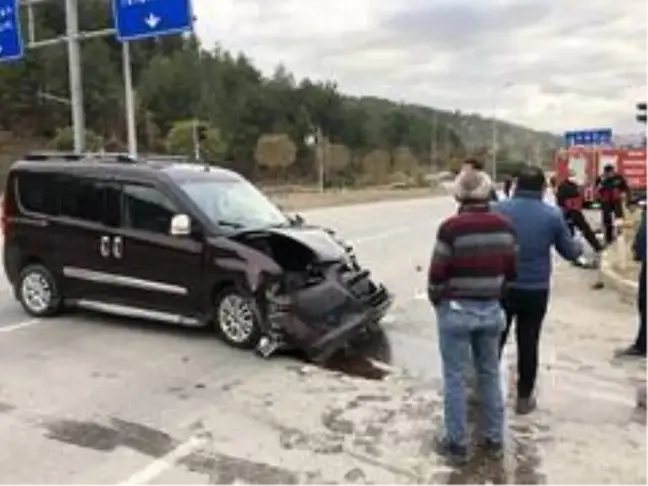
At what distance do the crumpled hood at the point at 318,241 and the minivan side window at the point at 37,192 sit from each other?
2.80m

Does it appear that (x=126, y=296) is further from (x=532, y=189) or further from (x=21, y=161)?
(x=532, y=189)

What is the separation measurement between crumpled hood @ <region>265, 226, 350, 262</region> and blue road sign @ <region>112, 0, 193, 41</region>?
13150 millimetres

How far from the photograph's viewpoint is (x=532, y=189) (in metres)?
7.39

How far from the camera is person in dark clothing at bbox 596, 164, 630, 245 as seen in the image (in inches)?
814

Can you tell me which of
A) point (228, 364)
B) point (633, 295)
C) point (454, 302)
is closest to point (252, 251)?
point (228, 364)

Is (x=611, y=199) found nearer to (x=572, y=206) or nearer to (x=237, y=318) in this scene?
(x=572, y=206)

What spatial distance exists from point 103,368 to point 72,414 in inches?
61.0

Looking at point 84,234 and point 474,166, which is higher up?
point 474,166

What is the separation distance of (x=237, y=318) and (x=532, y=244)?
3.40 metres

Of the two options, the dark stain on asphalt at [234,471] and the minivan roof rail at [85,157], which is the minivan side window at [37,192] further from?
the dark stain on asphalt at [234,471]

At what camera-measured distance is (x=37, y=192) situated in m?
11.6

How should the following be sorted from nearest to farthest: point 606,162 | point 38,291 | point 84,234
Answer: point 84,234 → point 38,291 → point 606,162

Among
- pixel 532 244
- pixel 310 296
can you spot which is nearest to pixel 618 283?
pixel 310 296

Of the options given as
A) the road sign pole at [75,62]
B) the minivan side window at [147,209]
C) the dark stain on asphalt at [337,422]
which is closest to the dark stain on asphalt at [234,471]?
the dark stain on asphalt at [337,422]
